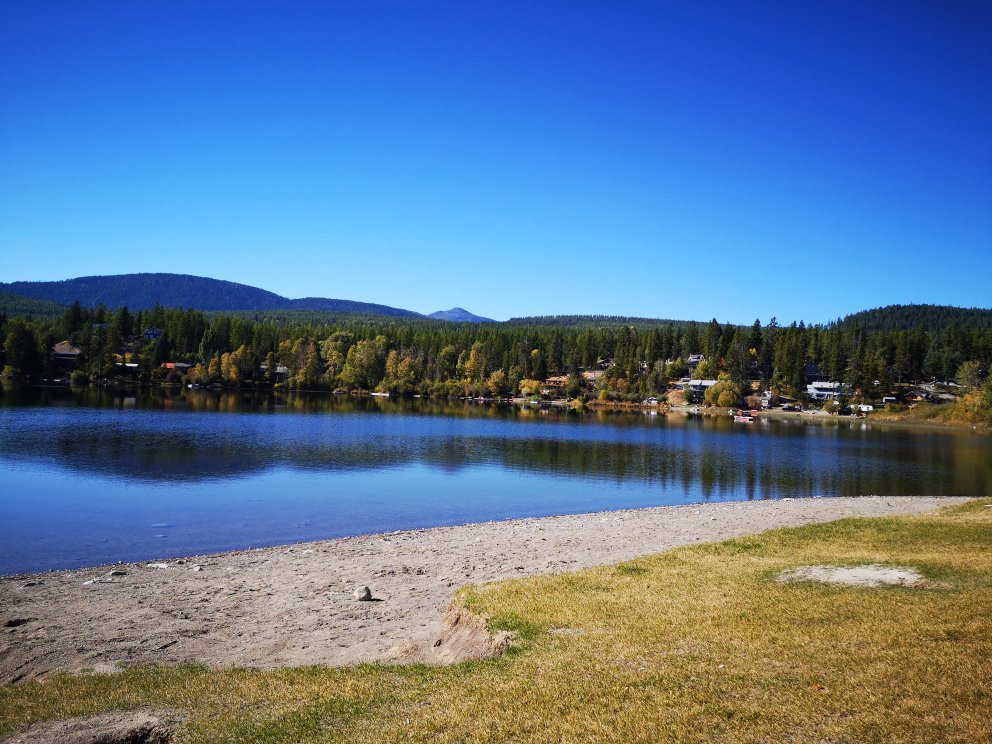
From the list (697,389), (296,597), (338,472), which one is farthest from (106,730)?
(697,389)

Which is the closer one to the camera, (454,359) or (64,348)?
(64,348)

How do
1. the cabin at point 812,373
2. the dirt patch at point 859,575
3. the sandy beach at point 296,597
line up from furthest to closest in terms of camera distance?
the cabin at point 812,373, the dirt patch at point 859,575, the sandy beach at point 296,597

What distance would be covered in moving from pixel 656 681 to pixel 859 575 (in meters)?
Answer: 8.47

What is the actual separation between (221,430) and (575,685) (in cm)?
6599

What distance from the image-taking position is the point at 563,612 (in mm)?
13664

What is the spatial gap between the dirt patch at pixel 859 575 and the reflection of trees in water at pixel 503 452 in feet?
93.0

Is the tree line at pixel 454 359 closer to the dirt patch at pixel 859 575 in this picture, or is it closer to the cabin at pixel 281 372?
the cabin at pixel 281 372

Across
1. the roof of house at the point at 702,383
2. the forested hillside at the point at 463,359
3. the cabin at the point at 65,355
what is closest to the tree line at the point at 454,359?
the forested hillside at the point at 463,359

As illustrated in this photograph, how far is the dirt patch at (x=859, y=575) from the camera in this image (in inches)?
573

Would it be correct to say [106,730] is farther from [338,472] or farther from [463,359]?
[463,359]

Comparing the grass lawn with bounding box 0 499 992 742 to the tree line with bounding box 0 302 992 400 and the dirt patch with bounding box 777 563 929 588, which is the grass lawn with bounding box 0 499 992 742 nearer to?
the dirt patch with bounding box 777 563 929 588

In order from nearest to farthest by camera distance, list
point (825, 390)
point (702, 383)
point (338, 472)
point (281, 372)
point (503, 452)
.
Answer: point (338, 472) < point (503, 452) < point (825, 390) < point (702, 383) < point (281, 372)

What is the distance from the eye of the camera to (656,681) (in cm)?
964

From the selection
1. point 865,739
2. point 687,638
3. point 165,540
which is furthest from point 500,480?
point 865,739
